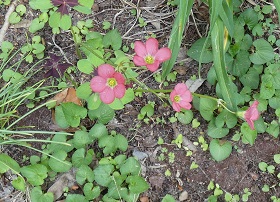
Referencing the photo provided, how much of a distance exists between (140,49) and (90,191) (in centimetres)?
66

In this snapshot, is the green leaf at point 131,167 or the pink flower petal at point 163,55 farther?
the green leaf at point 131,167

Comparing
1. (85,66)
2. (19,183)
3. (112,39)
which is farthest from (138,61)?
(19,183)

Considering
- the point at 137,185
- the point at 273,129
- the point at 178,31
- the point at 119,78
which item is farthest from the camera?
the point at 273,129

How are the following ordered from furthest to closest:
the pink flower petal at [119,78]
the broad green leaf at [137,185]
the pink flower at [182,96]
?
the broad green leaf at [137,185]
the pink flower at [182,96]
the pink flower petal at [119,78]

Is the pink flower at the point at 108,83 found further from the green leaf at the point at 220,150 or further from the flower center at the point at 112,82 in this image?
the green leaf at the point at 220,150

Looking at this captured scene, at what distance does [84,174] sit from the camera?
200cm

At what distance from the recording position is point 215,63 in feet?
6.16

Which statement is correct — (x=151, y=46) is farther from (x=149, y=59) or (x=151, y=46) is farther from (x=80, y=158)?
(x=80, y=158)

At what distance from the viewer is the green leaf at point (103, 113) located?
2.02m

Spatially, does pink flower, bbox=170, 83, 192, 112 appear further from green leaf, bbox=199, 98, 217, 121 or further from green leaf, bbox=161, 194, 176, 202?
green leaf, bbox=161, 194, 176, 202

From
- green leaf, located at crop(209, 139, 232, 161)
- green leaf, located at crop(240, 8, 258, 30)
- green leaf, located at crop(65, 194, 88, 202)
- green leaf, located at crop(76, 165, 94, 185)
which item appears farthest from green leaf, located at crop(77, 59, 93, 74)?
green leaf, located at crop(240, 8, 258, 30)

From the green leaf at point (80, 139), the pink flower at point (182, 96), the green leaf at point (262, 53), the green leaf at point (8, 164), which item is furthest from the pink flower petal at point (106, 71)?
the green leaf at point (262, 53)

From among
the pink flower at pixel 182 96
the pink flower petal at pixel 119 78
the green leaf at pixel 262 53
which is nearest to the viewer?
the pink flower petal at pixel 119 78

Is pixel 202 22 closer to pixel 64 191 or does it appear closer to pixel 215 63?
pixel 215 63
